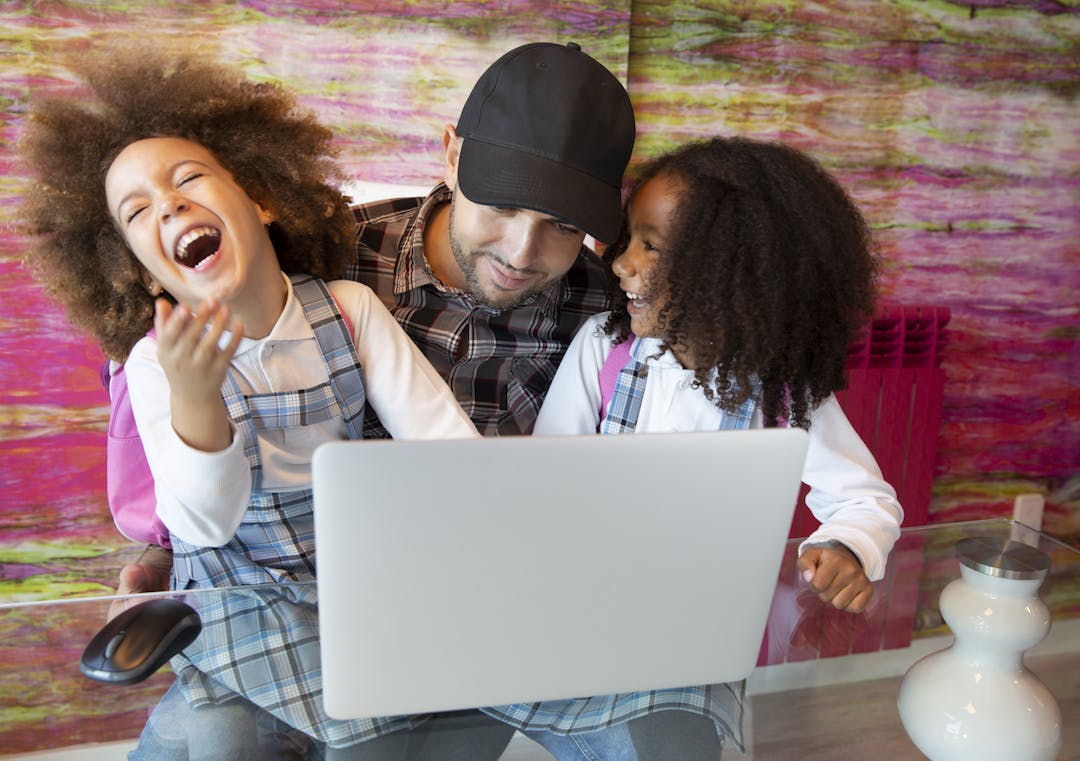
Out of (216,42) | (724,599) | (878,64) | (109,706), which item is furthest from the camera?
(878,64)

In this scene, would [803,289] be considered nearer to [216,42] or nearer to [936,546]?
[936,546]

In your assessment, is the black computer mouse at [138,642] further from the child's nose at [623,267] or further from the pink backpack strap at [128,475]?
the child's nose at [623,267]

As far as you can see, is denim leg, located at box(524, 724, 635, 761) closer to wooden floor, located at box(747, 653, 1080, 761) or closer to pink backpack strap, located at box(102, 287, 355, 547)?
wooden floor, located at box(747, 653, 1080, 761)

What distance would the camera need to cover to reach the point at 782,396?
4.34 ft

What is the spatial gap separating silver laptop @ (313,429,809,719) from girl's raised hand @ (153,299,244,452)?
11.7 inches

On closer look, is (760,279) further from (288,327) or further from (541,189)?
(288,327)

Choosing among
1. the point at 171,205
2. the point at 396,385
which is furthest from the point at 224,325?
the point at 396,385

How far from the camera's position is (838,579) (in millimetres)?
1130

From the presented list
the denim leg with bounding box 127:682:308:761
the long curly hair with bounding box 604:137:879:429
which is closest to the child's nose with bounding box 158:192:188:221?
the denim leg with bounding box 127:682:308:761

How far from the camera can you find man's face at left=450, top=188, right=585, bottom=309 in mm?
1279

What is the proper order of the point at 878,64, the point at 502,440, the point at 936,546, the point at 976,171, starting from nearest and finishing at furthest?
the point at 502,440, the point at 936,546, the point at 878,64, the point at 976,171

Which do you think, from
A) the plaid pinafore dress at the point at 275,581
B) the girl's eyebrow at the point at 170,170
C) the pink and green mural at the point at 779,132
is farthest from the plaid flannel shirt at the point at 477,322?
the pink and green mural at the point at 779,132

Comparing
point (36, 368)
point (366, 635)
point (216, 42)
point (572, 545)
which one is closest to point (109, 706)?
point (366, 635)

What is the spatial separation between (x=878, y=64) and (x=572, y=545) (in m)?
2.21
